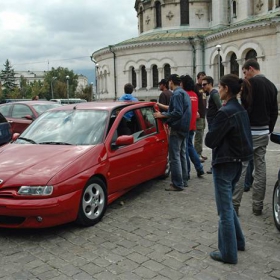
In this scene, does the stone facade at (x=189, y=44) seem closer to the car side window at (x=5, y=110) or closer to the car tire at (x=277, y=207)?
the car side window at (x=5, y=110)

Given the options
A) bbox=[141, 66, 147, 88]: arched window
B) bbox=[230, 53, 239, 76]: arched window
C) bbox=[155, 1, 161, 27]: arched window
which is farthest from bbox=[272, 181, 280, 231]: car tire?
bbox=[155, 1, 161, 27]: arched window

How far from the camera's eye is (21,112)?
41.0ft

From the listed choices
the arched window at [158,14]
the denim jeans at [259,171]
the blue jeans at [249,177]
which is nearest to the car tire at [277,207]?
the denim jeans at [259,171]

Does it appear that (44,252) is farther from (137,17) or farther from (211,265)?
(137,17)

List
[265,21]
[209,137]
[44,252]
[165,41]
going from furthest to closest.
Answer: [165,41]
[265,21]
[44,252]
[209,137]

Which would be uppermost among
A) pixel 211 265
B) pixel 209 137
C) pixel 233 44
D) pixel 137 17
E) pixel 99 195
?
pixel 137 17

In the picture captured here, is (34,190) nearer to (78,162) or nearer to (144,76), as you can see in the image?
(78,162)

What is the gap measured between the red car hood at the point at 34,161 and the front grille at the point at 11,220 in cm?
43

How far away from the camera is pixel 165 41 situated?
38.7 m

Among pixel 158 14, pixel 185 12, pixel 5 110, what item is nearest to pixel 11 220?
pixel 5 110

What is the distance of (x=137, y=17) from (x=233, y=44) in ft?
67.2

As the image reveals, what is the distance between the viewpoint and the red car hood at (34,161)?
4.60 metres

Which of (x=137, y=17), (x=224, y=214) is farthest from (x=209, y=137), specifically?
(x=137, y=17)

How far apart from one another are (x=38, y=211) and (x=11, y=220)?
1.45 feet
